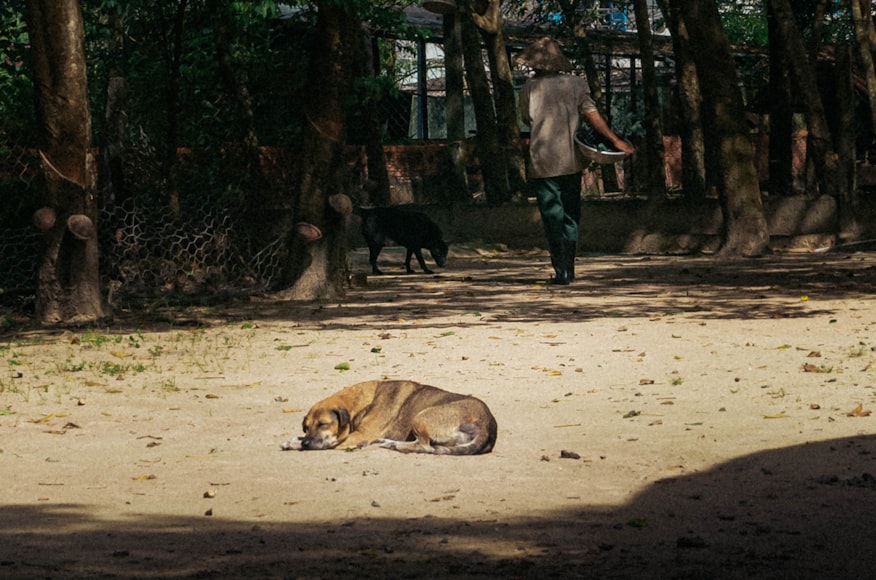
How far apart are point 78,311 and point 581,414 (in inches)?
224

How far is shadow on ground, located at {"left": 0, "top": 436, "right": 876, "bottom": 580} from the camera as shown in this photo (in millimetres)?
4504

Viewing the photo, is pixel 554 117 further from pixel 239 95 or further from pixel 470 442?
pixel 470 442

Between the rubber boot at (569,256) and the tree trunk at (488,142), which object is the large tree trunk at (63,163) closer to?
the rubber boot at (569,256)

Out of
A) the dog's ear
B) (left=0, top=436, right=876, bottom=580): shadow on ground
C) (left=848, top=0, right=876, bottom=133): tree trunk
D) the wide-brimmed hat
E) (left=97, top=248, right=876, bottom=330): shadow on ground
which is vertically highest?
(left=848, top=0, right=876, bottom=133): tree trunk

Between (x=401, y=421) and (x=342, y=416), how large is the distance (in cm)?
28

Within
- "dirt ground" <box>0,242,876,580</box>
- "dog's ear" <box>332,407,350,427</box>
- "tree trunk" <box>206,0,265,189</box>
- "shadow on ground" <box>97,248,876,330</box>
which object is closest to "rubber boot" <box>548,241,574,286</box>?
"shadow on ground" <box>97,248,876,330</box>

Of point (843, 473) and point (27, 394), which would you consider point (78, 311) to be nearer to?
point (27, 394)

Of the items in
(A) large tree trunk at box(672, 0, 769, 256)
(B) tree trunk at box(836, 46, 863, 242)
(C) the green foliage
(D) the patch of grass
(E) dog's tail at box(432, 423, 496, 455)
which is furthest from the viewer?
(B) tree trunk at box(836, 46, 863, 242)

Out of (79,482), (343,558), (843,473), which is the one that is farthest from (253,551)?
(843,473)

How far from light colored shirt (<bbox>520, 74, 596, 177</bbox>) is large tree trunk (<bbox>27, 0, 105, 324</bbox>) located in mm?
4117

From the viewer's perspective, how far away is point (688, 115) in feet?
73.4

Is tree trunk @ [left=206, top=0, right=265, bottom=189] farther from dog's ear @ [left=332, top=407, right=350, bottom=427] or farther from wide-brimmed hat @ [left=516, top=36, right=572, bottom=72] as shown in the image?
dog's ear @ [left=332, top=407, right=350, bottom=427]

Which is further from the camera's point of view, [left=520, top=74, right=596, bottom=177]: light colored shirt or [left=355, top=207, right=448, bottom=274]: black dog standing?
[left=355, top=207, right=448, bottom=274]: black dog standing

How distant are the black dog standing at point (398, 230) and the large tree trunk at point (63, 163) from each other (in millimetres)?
4971
